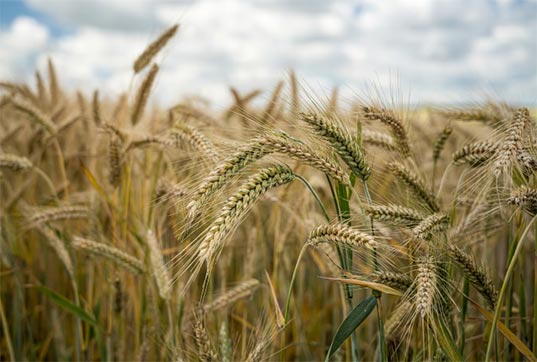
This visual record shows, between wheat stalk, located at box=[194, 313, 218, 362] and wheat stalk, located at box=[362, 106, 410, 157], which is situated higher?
wheat stalk, located at box=[362, 106, 410, 157]

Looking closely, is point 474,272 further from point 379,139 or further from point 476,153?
point 379,139

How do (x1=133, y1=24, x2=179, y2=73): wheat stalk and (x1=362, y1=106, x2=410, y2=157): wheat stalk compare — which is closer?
(x1=362, y1=106, x2=410, y2=157): wheat stalk

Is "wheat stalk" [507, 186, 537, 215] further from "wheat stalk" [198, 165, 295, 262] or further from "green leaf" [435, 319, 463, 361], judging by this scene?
"wheat stalk" [198, 165, 295, 262]

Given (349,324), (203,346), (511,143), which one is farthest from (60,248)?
(511,143)

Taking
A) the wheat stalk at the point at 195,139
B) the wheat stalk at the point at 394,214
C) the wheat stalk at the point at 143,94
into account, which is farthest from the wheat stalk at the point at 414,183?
the wheat stalk at the point at 143,94

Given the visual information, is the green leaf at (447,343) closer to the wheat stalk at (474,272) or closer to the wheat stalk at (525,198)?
the wheat stalk at (474,272)

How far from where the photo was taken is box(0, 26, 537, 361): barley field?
5.30 feet

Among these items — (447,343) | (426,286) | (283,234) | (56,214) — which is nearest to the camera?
(426,286)

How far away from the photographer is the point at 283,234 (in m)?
2.82

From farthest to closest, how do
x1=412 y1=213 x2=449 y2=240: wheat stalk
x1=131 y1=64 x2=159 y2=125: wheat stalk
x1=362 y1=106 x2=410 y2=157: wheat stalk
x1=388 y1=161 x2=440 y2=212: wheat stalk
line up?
1. x1=131 y1=64 x2=159 y2=125: wheat stalk
2. x1=362 y1=106 x2=410 y2=157: wheat stalk
3. x1=388 y1=161 x2=440 y2=212: wheat stalk
4. x1=412 y1=213 x2=449 y2=240: wheat stalk

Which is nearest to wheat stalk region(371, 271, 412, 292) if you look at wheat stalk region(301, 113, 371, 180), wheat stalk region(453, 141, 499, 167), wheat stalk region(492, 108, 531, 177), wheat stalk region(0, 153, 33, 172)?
wheat stalk region(301, 113, 371, 180)

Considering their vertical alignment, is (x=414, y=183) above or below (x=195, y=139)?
below

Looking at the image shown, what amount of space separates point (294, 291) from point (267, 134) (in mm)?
2135

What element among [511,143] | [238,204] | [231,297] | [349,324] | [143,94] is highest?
[143,94]
